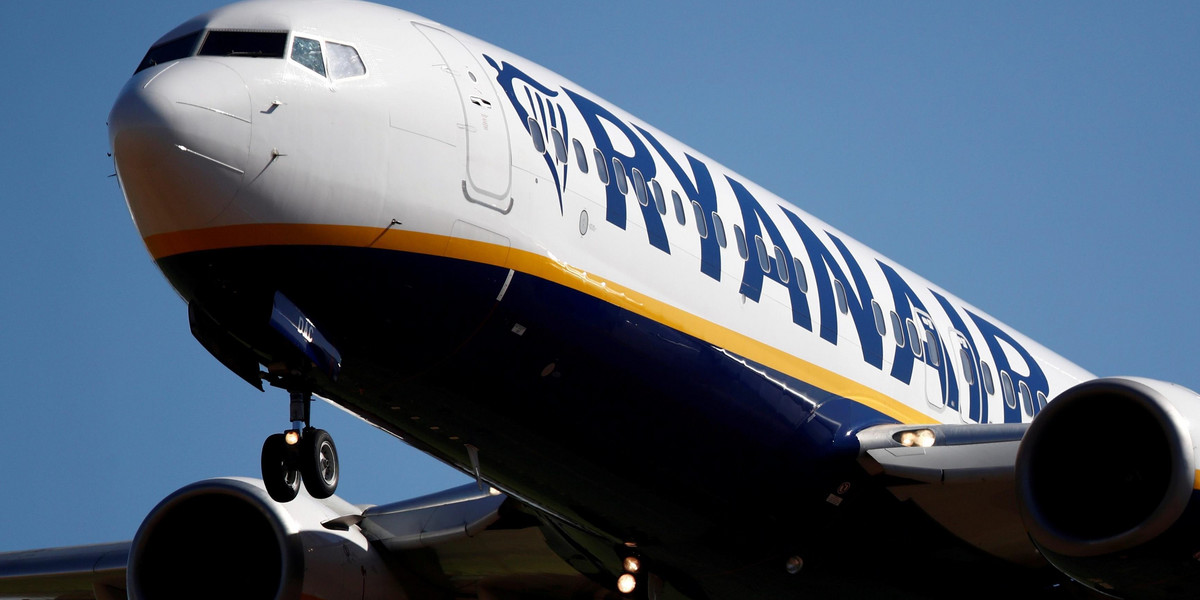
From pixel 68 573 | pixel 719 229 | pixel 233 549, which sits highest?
pixel 719 229

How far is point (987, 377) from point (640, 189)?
228 inches

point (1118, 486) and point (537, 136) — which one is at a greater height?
point (537, 136)

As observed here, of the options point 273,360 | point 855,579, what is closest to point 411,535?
point 855,579

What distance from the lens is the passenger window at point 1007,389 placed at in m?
17.0

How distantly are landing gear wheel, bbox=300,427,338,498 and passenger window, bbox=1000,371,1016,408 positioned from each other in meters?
8.61

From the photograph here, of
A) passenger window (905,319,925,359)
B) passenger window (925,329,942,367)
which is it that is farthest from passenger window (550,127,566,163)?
passenger window (925,329,942,367)

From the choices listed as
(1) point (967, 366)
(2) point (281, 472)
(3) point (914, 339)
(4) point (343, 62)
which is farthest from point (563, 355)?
(1) point (967, 366)

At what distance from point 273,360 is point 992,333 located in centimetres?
964

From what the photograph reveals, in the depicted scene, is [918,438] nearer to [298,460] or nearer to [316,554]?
[298,460]

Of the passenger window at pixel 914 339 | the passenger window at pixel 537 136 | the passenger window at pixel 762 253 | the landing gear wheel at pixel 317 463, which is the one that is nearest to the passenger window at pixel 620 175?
the passenger window at pixel 537 136

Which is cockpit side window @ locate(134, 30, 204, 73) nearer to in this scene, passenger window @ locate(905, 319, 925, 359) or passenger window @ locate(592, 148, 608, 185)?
passenger window @ locate(592, 148, 608, 185)

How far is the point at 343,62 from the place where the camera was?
10.7 metres

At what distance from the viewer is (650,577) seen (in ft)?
45.8

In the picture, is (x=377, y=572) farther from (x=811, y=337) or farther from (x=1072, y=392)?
(x=1072, y=392)
